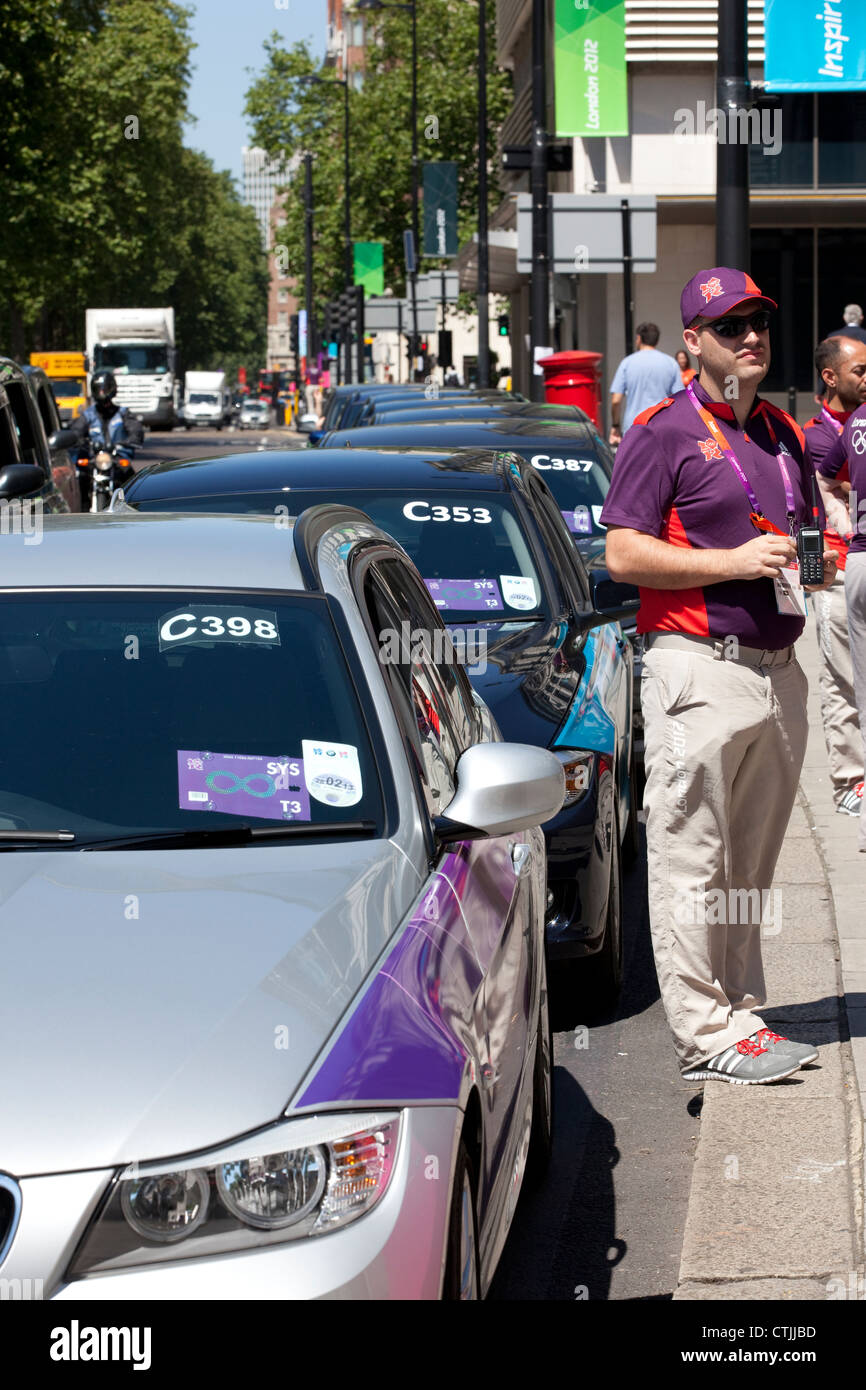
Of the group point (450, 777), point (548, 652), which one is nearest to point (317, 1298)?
point (450, 777)

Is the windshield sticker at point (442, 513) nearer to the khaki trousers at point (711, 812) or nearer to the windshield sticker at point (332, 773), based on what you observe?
the khaki trousers at point (711, 812)

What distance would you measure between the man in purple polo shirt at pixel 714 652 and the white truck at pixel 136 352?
65.0m

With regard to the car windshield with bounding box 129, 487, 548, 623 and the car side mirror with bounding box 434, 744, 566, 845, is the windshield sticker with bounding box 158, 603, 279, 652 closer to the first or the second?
the car side mirror with bounding box 434, 744, 566, 845

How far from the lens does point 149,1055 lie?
283cm

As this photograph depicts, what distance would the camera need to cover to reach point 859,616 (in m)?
7.61

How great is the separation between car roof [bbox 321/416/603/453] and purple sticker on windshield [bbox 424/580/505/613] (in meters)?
1.78

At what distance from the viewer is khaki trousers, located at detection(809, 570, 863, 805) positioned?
366 inches

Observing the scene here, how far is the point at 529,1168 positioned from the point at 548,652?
8.11ft

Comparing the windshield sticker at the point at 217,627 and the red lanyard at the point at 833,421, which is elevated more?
the red lanyard at the point at 833,421

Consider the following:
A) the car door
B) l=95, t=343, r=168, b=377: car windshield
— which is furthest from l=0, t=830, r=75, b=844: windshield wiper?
l=95, t=343, r=168, b=377: car windshield

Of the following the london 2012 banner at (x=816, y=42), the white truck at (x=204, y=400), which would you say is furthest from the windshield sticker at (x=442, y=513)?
the white truck at (x=204, y=400)

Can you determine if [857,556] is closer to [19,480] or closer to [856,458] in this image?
[856,458]

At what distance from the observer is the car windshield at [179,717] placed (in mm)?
3760

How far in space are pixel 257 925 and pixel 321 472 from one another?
15.8ft
